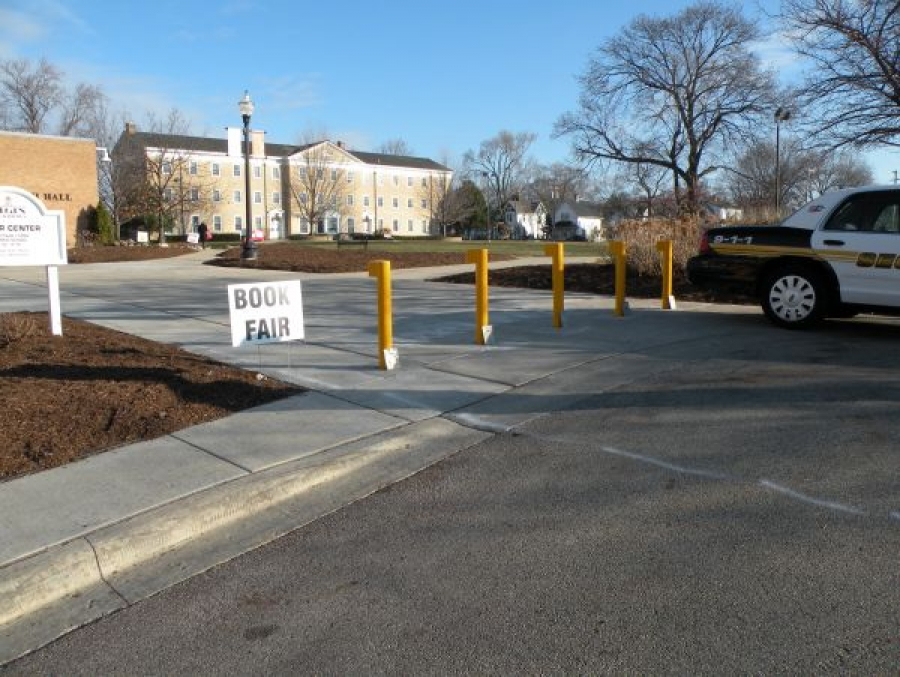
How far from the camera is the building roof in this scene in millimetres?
61281

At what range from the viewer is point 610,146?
49000 millimetres

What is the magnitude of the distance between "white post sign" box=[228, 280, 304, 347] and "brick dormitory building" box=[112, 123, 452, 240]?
61303mm

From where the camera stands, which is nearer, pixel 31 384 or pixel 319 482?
pixel 319 482

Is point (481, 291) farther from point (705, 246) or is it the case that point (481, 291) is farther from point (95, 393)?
point (95, 393)

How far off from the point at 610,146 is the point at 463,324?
4247 cm

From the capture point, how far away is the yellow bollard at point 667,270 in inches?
417

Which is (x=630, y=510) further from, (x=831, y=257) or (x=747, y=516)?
(x=831, y=257)

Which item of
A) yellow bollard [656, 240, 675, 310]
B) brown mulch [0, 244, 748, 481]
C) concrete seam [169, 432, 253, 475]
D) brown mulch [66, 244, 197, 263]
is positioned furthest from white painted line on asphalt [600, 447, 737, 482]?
brown mulch [66, 244, 197, 263]

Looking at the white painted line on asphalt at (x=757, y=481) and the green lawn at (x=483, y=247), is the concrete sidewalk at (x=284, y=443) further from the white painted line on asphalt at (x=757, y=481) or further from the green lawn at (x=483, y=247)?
the green lawn at (x=483, y=247)

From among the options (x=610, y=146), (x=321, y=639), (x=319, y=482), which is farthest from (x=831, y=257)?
(x=610, y=146)

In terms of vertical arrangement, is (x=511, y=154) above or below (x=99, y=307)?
above

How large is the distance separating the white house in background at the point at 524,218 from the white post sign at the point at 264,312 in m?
114

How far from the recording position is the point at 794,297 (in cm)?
907

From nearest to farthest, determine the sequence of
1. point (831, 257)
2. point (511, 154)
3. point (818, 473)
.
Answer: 1. point (818, 473)
2. point (831, 257)
3. point (511, 154)
